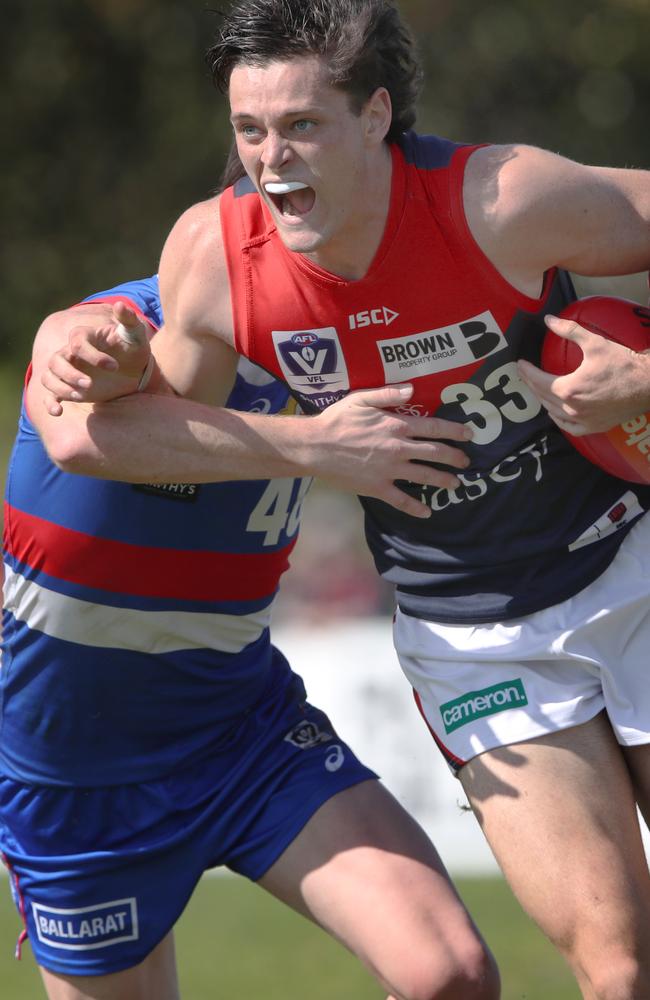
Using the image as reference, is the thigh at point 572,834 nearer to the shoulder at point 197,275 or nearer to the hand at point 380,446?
the hand at point 380,446

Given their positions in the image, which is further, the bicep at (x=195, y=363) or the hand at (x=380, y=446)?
the bicep at (x=195, y=363)

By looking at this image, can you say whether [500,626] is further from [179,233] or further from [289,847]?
[179,233]

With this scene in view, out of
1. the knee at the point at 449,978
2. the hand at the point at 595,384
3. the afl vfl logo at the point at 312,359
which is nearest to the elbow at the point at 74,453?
the afl vfl logo at the point at 312,359

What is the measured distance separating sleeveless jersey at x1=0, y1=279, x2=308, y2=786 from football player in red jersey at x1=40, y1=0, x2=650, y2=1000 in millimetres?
324

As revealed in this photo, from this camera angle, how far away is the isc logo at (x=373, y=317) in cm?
357

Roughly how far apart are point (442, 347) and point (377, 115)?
569 millimetres

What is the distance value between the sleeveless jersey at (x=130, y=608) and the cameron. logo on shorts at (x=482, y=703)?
2.32ft

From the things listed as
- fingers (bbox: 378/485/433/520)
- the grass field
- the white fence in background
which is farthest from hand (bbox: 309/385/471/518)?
the white fence in background

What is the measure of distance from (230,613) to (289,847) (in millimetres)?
652

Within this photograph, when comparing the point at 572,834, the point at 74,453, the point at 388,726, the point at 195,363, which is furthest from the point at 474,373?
the point at 388,726

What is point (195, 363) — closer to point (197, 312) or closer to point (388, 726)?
point (197, 312)

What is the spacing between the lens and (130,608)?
4.04 meters

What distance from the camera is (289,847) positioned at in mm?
3996

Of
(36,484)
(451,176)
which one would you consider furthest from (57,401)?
(451,176)
